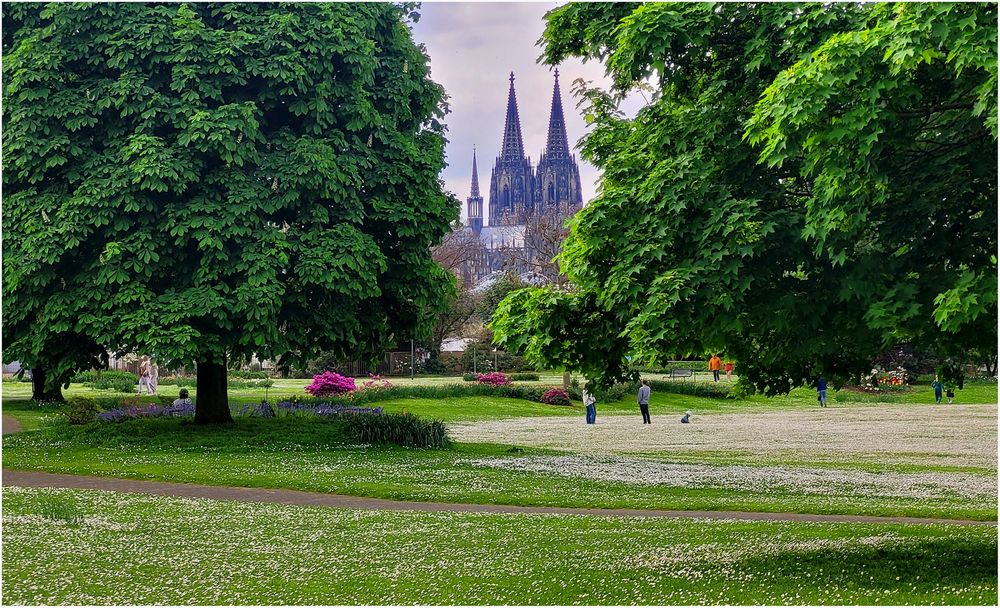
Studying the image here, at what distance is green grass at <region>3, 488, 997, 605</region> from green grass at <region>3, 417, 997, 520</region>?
2.42 metres

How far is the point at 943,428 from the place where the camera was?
1348 inches

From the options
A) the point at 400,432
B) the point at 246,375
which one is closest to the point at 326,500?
the point at 400,432

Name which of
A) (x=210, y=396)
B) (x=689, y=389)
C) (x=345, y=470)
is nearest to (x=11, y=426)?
→ (x=210, y=396)

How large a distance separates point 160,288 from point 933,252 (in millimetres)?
17928

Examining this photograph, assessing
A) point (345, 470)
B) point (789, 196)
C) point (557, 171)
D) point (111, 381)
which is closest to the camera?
point (789, 196)

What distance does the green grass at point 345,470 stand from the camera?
16.1 meters

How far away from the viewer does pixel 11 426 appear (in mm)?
29328

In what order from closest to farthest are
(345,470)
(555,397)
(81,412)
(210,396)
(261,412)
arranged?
(345,470) → (210,396) → (81,412) → (261,412) → (555,397)

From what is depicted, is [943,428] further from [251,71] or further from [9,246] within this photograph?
[9,246]

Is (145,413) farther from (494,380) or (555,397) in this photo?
(494,380)

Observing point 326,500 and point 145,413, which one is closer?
point 326,500

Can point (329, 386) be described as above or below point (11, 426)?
above

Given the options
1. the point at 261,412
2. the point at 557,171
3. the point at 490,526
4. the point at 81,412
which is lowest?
the point at 490,526

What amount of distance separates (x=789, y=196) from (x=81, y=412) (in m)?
22.6
